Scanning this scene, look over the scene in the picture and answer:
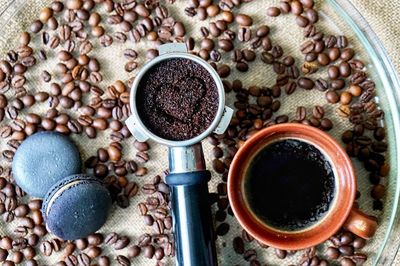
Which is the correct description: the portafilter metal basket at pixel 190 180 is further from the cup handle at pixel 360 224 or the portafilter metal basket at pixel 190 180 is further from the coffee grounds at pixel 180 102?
the cup handle at pixel 360 224

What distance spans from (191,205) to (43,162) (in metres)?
0.31

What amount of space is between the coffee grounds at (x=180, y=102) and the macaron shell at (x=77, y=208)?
0.17 metres

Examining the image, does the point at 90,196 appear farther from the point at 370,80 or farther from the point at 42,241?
the point at 370,80

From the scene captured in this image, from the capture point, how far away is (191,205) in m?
1.27

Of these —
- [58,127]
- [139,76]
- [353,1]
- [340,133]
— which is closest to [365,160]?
[340,133]

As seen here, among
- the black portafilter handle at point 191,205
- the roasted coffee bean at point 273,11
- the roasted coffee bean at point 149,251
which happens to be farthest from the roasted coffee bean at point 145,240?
the roasted coffee bean at point 273,11

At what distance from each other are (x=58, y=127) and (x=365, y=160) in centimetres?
59

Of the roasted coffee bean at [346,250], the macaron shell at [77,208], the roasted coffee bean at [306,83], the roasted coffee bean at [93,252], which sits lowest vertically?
the roasted coffee bean at [93,252]

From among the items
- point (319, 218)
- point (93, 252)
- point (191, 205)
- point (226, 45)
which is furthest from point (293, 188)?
point (93, 252)

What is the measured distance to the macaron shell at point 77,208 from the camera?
1.31m

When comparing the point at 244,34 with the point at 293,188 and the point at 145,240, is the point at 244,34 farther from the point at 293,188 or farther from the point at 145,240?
the point at 145,240

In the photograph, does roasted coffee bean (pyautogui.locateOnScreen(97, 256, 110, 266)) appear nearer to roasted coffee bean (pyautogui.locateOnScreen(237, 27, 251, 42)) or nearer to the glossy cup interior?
the glossy cup interior

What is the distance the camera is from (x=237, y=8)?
140 centimetres

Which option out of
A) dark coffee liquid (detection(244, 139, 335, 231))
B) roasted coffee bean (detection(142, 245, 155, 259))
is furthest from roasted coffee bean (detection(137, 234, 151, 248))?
dark coffee liquid (detection(244, 139, 335, 231))
